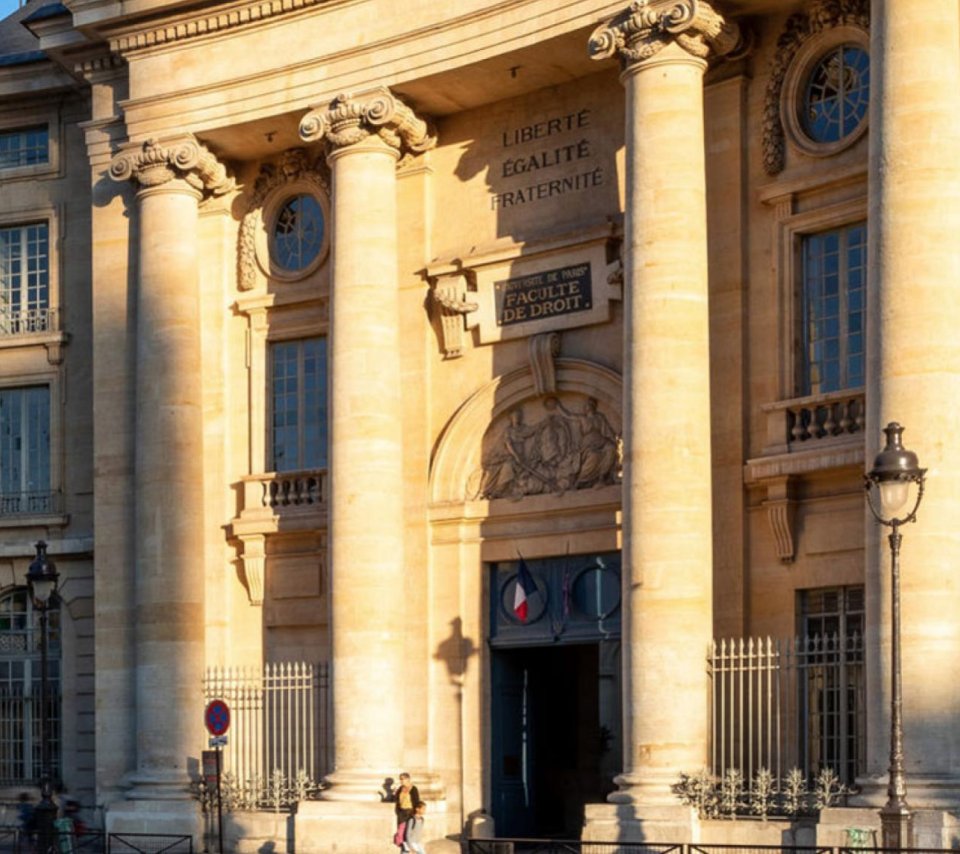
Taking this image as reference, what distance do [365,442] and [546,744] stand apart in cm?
560

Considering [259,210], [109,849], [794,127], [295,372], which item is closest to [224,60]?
[259,210]

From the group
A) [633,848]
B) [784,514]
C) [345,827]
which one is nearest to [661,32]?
[784,514]

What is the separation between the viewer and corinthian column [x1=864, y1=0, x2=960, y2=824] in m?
25.8

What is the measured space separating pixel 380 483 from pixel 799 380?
630cm

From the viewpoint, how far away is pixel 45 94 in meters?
40.4

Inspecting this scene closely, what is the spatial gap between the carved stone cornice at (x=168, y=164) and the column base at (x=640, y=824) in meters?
12.5

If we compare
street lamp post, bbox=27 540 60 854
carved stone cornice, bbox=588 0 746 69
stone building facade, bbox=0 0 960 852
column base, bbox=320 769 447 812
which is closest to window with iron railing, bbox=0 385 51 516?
stone building facade, bbox=0 0 960 852

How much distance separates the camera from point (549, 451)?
33.9 m

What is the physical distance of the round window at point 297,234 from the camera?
3697 centimetres

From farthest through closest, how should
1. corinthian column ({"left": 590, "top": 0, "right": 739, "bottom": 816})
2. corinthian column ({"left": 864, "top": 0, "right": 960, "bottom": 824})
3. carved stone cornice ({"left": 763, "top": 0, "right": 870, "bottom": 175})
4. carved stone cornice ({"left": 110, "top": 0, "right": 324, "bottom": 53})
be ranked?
carved stone cornice ({"left": 110, "top": 0, "right": 324, "bottom": 53}), carved stone cornice ({"left": 763, "top": 0, "right": 870, "bottom": 175}), corinthian column ({"left": 590, "top": 0, "right": 739, "bottom": 816}), corinthian column ({"left": 864, "top": 0, "right": 960, "bottom": 824})

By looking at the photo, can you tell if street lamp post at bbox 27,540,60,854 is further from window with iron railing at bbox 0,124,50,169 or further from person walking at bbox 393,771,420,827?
window with iron railing at bbox 0,124,50,169

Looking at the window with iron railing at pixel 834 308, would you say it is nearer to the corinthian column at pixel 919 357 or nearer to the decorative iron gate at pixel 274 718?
the corinthian column at pixel 919 357

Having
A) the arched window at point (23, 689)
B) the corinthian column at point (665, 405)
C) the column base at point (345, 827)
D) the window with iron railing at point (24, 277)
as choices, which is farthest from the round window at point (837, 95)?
the arched window at point (23, 689)

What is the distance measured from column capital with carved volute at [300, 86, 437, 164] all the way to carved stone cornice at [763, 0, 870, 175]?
5720 millimetres
